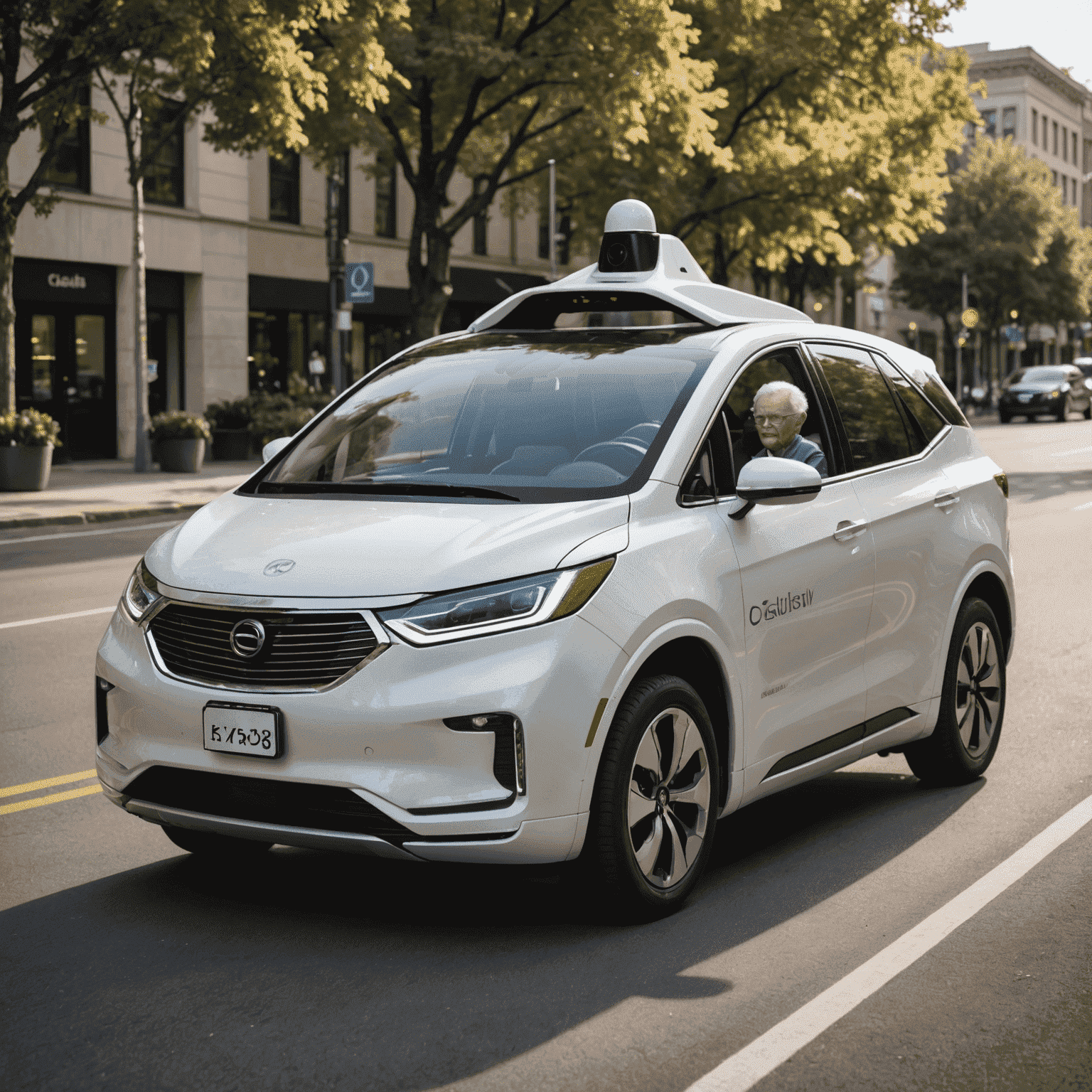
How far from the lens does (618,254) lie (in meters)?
6.49

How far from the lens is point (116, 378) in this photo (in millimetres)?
30781

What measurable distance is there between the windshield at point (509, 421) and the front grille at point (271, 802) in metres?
1.08

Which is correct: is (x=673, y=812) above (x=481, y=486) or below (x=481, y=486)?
below

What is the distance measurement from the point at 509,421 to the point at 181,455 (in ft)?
70.3

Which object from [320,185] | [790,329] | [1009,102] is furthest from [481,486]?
[1009,102]

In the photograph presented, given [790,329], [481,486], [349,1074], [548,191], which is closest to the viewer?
[349,1074]

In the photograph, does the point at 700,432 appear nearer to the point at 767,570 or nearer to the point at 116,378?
the point at 767,570

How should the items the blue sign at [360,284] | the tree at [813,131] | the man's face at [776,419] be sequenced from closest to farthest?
1. the man's face at [776,419]
2. the blue sign at [360,284]
3. the tree at [813,131]

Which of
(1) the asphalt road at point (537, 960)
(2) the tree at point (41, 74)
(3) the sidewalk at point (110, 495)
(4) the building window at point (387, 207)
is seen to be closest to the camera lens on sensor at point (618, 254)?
(1) the asphalt road at point (537, 960)

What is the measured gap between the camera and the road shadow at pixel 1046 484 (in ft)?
72.9

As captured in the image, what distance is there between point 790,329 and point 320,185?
106ft

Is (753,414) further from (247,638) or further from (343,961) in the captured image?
(343,961)

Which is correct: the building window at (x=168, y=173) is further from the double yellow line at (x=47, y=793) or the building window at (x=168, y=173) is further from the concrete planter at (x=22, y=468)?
the double yellow line at (x=47, y=793)

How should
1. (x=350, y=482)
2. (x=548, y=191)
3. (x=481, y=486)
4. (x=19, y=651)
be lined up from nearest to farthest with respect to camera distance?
(x=481, y=486)
(x=350, y=482)
(x=19, y=651)
(x=548, y=191)
